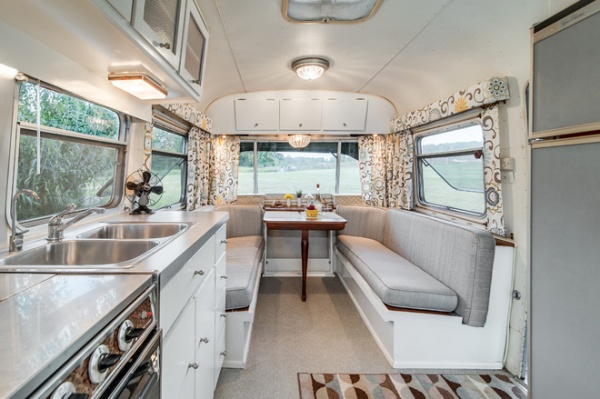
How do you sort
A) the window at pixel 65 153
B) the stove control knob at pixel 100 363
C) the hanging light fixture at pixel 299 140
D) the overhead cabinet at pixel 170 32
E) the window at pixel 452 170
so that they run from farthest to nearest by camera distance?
the hanging light fixture at pixel 299 140 < the window at pixel 452 170 < the window at pixel 65 153 < the overhead cabinet at pixel 170 32 < the stove control knob at pixel 100 363

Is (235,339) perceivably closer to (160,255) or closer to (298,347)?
(298,347)

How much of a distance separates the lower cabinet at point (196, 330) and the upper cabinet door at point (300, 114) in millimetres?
2302

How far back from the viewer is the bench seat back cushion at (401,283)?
1.82 metres

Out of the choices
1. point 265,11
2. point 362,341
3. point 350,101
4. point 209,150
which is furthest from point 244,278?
point 350,101

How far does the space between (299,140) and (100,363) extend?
3.44 meters

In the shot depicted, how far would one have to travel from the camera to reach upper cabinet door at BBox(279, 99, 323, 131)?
11.2ft

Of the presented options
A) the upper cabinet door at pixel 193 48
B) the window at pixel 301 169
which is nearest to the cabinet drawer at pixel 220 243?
the upper cabinet door at pixel 193 48

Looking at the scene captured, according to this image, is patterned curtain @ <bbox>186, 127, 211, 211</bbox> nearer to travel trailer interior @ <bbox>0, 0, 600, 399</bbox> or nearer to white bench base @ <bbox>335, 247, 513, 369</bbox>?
travel trailer interior @ <bbox>0, 0, 600, 399</bbox>

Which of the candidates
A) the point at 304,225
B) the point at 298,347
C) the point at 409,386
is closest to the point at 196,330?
the point at 298,347

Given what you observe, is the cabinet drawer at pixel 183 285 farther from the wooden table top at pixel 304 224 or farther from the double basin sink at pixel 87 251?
the wooden table top at pixel 304 224

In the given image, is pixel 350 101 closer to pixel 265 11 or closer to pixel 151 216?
pixel 265 11

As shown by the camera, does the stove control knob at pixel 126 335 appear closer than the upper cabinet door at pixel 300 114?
Yes

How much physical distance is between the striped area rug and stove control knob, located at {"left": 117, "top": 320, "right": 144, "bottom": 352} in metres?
1.32

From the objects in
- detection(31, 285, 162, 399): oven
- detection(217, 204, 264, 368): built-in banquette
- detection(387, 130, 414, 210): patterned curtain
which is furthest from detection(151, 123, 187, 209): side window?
detection(387, 130, 414, 210): patterned curtain
